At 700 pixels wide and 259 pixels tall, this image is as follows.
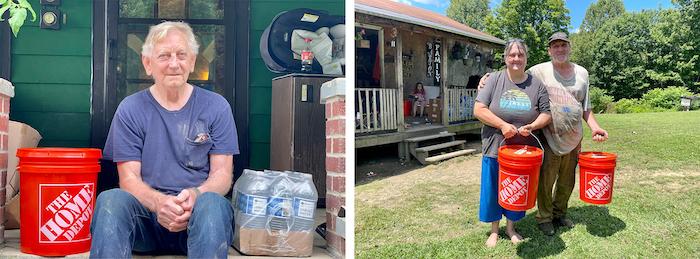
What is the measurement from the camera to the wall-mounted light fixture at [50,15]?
210 centimetres

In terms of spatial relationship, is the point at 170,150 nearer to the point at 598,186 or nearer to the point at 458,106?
the point at 598,186

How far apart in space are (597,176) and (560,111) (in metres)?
0.37

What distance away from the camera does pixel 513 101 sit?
2.52 m

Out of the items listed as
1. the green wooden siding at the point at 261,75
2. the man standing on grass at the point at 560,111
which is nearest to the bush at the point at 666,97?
the man standing on grass at the point at 560,111

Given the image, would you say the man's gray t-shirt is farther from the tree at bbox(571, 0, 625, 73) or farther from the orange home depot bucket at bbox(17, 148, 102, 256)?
the orange home depot bucket at bbox(17, 148, 102, 256)

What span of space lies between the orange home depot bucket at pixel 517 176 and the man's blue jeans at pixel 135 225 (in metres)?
1.24

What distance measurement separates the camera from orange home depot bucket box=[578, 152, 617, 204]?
8.75 ft

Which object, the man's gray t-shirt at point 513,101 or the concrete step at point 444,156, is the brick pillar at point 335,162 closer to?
the man's gray t-shirt at point 513,101

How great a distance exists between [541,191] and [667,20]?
167cm

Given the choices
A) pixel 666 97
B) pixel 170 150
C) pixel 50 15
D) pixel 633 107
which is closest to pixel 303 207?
pixel 170 150

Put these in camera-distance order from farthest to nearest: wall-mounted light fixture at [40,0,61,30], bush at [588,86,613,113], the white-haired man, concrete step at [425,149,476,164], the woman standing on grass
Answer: concrete step at [425,149,476,164], bush at [588,86,613,113], the woman standing on grass, wall-mounted light fixture at [40,0,61,30], the white-haired man

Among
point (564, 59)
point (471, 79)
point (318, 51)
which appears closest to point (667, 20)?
point (564, 59)

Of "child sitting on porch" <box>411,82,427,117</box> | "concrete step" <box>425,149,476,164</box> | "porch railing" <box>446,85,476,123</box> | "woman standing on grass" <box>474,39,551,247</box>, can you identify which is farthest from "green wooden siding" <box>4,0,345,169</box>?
"child sitting on porch" <box>411,82,427,117</box>

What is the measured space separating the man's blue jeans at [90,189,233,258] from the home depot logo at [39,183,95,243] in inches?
7.4
